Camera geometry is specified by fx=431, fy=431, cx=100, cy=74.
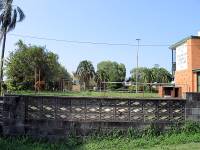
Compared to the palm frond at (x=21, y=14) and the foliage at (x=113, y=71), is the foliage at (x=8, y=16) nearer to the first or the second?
the palm frond at (x=21, y=14)

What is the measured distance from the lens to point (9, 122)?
45.5ft

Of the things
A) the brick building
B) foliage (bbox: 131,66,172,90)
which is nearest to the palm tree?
the brick building

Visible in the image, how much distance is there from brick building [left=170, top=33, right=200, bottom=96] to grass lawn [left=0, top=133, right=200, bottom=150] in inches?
999

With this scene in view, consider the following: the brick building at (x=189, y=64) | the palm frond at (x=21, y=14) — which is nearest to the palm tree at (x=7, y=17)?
the palm frond at (x=21, y=14)

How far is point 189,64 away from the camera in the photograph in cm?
4112

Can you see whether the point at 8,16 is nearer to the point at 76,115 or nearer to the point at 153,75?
the point at 76,115

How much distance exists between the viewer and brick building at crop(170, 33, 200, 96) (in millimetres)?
39719

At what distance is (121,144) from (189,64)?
95.8ft

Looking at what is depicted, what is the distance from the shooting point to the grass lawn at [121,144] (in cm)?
1272

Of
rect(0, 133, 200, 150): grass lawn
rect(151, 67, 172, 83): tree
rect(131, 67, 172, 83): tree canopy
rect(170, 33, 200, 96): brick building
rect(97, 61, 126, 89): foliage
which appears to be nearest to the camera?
rect(0, 133, 200, 150): grass lawn

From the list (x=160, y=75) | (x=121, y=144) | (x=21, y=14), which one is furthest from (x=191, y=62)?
Answer: (x=160, y=75)

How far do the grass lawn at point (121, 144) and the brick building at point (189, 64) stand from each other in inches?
999

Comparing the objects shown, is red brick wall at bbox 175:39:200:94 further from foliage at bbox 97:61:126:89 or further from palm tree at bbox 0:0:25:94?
foliage at bbox 97:61:126:89

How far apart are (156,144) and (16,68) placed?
62.6 meters
